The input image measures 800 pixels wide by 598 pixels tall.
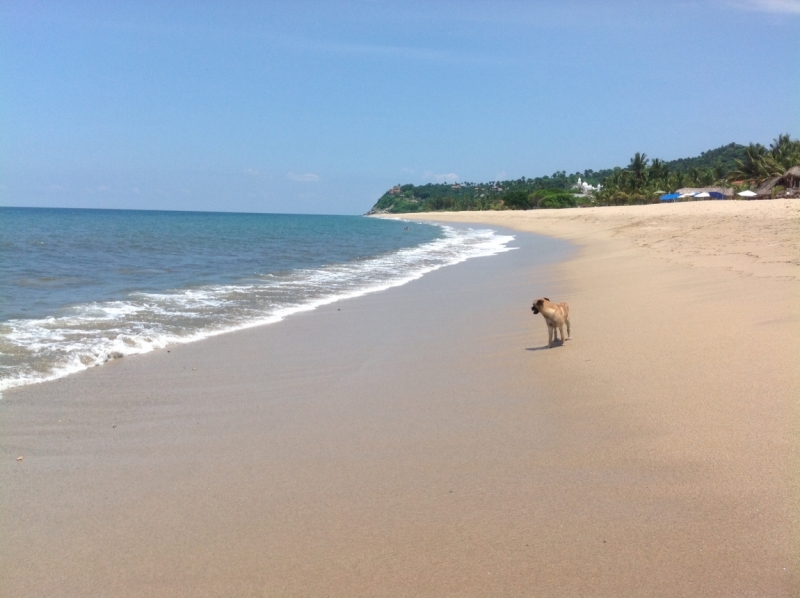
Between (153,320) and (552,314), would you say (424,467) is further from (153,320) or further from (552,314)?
(153,320)

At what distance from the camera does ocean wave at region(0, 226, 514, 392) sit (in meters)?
7.65

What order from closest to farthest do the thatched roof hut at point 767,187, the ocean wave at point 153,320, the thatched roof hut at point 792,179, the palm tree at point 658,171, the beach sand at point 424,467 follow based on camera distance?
the beach sand at point 424,467 < the ocean wave at point 153,320 < the thatched roof hut at point 792,179 < the thatched roof hut at point 767,187 < the palm tree at point 658,171

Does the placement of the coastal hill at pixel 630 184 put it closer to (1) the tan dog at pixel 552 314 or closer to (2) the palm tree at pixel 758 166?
(2) the palm tree at pixel 758 166

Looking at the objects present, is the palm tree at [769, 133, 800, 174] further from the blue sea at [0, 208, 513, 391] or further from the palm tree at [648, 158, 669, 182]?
the blue sea at [0, 208, 513, 391]

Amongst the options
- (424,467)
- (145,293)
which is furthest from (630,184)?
(424,467)

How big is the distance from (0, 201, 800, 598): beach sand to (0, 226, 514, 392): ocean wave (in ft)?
1.79

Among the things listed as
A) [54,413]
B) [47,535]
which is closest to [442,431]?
[47,535]

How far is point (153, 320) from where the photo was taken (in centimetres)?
1038

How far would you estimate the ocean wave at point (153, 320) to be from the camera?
7.65 m

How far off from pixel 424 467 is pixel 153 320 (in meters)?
7.13

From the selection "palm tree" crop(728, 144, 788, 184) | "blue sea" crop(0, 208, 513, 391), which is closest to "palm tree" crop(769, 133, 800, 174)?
"palm tree" crop(728, 144, 788, 184)

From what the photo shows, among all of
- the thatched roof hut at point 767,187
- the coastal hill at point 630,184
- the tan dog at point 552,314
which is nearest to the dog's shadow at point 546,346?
the tan dog at point 552,314

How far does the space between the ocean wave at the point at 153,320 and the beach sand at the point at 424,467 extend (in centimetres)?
55

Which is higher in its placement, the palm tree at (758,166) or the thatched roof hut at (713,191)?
the palm tree at (758,166)
